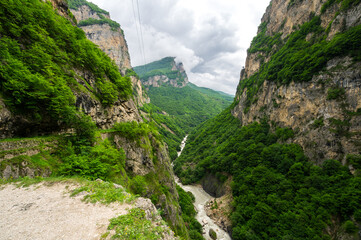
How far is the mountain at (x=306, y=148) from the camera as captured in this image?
23102mm

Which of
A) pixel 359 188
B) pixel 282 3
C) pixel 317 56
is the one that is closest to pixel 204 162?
pixel 359 188

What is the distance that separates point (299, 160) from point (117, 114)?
3993 cm

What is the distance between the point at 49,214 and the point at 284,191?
38.4 meters

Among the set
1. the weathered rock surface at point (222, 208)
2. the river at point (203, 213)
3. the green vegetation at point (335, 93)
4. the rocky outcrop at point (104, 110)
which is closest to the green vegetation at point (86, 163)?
the rocky outcrop at point (104, 110)

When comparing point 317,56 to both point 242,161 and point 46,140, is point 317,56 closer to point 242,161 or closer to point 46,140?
point 242,161

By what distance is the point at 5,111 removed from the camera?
8.42 m

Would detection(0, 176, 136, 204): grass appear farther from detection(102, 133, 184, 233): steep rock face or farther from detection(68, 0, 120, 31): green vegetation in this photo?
detection(68, 0, 120, 31): green vegetation

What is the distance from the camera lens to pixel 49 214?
17.8ft

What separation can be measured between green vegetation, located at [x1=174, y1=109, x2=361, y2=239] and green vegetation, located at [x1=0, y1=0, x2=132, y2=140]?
116 ft

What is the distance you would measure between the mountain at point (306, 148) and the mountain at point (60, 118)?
22.6m

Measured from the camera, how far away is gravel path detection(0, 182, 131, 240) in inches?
182

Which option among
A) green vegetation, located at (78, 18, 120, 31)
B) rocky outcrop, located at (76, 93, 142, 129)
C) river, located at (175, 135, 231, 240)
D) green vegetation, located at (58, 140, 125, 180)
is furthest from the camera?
green vegetation, located at (78, 18, 120, 31)

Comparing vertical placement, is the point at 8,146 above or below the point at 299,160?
above

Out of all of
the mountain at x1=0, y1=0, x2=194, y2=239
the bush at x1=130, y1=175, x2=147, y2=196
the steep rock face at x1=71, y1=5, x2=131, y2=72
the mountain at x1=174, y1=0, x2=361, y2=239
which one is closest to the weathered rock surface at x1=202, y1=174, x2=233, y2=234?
the mountain at x1=174, y1=0, x2=361, y2=239
